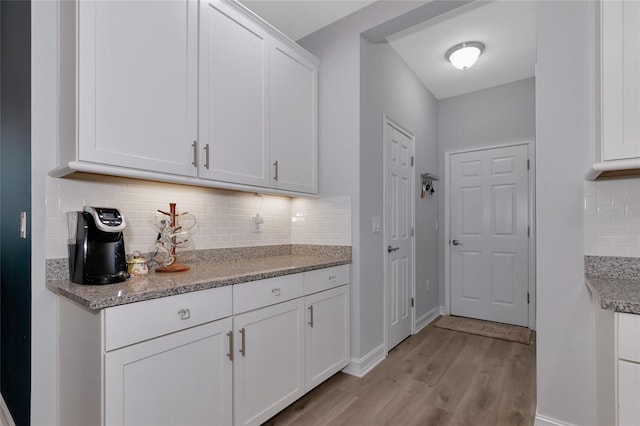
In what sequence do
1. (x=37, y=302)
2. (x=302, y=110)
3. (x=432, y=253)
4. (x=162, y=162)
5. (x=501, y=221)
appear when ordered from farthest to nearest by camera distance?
(x=432, y=253) → (x=501, y=221) → (x=302, y=110) → (x=162, y=162) → (x=37, y=302)

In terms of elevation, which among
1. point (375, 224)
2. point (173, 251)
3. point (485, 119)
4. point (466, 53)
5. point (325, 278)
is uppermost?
point (466, 53)

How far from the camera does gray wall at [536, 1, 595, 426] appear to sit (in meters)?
1.65

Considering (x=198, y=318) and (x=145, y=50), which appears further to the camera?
(x=145, y=50)

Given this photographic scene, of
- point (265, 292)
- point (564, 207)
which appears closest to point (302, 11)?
point (265, 292)

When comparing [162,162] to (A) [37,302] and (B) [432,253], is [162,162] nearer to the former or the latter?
(A) [37,302]

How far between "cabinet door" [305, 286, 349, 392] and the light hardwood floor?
15 cm

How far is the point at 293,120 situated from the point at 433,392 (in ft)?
7.23

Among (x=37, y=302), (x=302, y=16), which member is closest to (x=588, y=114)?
(x=302, y=16)

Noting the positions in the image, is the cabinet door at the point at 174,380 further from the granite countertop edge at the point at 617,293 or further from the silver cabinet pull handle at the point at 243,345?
the granite countertop edge at the point at 617,293

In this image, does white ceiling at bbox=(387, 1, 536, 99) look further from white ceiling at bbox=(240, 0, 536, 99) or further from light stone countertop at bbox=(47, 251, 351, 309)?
light stone countertop at bbox=(47, 251, 351, 309)

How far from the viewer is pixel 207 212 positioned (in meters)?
2.21

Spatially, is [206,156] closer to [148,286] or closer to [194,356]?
[148,286]

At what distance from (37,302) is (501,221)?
415 cm

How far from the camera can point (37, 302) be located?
1525 millimetres
